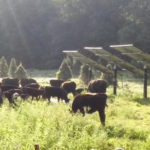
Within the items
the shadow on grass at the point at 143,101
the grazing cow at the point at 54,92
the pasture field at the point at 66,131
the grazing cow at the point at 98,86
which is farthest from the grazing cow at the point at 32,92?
the shadow on grass at the point at 143,101

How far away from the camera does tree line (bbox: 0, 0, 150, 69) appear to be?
4947 cm

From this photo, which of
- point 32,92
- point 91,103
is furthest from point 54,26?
point 91,103

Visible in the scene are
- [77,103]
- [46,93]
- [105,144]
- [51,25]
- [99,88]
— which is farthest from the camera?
[51,25]

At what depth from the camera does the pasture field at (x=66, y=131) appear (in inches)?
260

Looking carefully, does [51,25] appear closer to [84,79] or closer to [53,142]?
[84,79]

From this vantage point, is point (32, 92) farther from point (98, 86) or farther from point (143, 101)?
point (143, 101)

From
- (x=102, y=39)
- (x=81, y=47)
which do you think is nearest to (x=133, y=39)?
(x=102, y=39)

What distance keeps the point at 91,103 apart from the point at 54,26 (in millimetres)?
44416

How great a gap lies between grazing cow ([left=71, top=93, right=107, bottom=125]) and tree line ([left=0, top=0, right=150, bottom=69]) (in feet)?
127

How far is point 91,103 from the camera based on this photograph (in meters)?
9.50

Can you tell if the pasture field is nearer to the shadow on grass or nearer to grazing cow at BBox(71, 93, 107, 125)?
grazing cow at BBox(71, 93, 107, 125)

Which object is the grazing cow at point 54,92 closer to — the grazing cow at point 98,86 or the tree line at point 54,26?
the grazing cow at point 98,86

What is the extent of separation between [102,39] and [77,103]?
4039 cm

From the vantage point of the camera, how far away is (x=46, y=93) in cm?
1455
